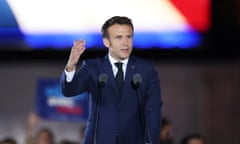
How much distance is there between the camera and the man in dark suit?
3391 millimetres

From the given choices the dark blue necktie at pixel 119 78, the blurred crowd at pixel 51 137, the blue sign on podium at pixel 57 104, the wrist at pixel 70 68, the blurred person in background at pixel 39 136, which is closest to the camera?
the wrist at pixel 70 68

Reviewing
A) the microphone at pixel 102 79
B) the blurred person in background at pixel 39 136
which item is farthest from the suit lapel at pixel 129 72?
the blurred person in background at pixel 39 136

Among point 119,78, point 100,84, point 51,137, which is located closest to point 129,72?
point 119,78

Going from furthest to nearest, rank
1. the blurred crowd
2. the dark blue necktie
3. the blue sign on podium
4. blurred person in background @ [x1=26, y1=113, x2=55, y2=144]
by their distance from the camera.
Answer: the blue sign on podium
blurred person in background @ [x1=26, y1=113, x2=55, y2=144]
the blurred crowd
the dark blue necktie

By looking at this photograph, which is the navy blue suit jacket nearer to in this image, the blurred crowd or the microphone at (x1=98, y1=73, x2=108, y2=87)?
the microphone at (x1=98, y1=73, x2=108, y2=87)

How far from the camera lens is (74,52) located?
328cm

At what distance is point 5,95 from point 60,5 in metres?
1.85

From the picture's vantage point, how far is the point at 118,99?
11.2ft

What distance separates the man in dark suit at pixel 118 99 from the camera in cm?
339

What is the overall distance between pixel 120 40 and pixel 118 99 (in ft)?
0.92

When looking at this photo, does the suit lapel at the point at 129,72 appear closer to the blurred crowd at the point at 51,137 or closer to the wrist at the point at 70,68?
the wrist at the point at 70,68

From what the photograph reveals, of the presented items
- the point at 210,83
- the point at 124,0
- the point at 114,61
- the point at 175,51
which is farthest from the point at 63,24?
the point at 114,61

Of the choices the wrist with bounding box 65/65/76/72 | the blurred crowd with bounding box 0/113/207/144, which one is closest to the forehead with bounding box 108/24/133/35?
the wrist with bounding box 65/65/76/72

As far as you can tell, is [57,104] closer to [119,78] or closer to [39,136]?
[39,136]
